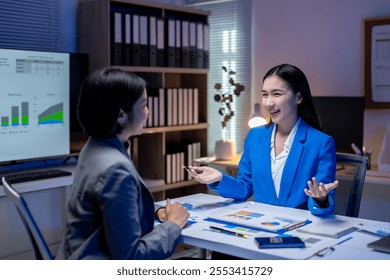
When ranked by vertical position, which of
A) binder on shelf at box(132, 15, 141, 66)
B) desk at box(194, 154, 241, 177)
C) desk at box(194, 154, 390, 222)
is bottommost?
desk at box(194, 154, 390, 222)

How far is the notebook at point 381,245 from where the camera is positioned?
4.86ft


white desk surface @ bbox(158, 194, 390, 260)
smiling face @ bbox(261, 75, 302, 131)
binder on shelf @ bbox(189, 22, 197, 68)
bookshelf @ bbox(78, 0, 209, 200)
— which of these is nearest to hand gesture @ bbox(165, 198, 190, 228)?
white desk surface @ bbox(158, 194, 390, 260)

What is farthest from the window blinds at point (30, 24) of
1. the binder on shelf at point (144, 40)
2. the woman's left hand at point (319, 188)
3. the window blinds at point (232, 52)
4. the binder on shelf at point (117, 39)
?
the woman's left hand at point (319, 188)

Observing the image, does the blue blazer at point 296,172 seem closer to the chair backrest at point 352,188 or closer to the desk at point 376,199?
the chair backrest at point 352,188

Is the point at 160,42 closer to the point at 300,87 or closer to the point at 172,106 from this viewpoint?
the point at 172,106

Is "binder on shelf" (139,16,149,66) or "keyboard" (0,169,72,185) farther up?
"binder on shelf" (139,16,149,66)

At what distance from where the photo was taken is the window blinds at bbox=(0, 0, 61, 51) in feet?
9.96

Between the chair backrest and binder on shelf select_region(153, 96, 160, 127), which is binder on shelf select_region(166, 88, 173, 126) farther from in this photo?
the chair backrest

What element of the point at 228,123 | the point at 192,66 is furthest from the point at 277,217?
the point at 228,123

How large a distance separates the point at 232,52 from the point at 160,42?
2.65 feet

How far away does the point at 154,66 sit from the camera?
342cm

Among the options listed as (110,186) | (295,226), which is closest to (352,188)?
(295,226)
